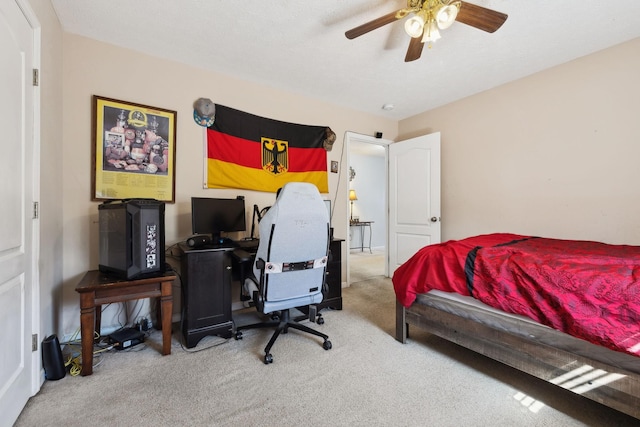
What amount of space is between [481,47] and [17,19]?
3.15 m

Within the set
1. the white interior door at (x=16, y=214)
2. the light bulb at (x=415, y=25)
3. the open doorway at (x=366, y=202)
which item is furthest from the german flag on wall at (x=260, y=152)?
the open doorway at (x=366, y=202)

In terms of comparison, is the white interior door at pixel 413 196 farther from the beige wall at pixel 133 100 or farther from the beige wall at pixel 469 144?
the beige wall at pixel 133 100

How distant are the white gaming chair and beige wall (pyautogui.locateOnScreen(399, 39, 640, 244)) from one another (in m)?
2.40

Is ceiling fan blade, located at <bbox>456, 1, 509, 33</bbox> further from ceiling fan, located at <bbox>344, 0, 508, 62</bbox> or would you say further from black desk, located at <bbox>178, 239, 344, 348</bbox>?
black desk, located at <bbox>178, 239, 344, 348</bbox>

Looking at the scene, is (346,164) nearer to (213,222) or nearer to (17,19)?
(213,222)

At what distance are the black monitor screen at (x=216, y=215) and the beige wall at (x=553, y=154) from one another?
8.98 ft

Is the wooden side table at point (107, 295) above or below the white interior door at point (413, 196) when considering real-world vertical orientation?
below

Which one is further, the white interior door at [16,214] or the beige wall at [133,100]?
the beige wall at [133,100]

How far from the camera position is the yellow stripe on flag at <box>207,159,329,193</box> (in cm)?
273

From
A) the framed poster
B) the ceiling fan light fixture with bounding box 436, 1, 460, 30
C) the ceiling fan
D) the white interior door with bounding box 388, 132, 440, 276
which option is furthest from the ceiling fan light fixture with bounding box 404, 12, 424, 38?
the framed poster

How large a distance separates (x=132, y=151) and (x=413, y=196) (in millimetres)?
3341

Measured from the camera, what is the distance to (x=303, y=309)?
110 inches

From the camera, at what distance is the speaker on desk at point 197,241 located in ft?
7.40

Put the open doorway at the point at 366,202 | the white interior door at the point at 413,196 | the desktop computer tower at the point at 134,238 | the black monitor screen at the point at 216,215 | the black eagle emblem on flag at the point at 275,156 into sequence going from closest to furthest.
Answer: the desktop computer tower at the point at 134,238 → the black monitor screen at the point at 216,215 → the black eagle emblem on flag at the point at 275,156 → the white interior door at the point at 413,196 → the open doorway at the point at 366,202
